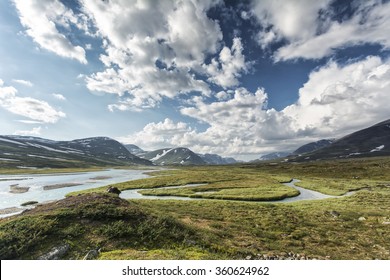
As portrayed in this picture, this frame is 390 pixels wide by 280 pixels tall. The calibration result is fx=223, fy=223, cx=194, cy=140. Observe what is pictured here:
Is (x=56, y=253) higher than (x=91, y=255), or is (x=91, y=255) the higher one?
(x=56, y=253)

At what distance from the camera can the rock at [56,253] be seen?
1546 cm

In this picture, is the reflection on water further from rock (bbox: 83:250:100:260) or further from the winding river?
rock (bbox: 83:250:100:260)

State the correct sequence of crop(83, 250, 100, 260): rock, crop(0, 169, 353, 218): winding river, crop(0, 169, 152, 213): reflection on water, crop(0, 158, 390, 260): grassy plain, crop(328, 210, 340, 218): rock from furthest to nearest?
1. crop(0, 169, 152, 213): reflection on water
2. crop(0, 169, 353, 218): winding river
3. crop(328, 210, 340, 218): rock
4. crop(0, 158, 390, 260): grassy plain
5. crop(83, 250, 100, 260): rock

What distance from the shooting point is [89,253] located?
1575 cm

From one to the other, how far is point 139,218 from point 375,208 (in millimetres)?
42064

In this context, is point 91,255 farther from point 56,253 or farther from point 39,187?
point 39,187

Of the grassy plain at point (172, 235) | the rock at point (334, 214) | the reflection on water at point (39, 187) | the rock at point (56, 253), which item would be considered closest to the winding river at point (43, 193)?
the reflection on water at point (39, 187)

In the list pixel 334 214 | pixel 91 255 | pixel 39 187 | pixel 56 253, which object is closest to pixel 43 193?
pixel 39 187

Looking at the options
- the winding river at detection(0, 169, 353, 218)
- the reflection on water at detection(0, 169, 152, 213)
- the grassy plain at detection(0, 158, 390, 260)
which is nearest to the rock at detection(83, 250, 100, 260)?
the grassy plain at detection(0, 158, 390, 260)

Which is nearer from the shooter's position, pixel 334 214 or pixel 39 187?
pixel 334 214

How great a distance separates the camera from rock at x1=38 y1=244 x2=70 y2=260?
50.7 ft

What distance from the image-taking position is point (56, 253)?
15797mm

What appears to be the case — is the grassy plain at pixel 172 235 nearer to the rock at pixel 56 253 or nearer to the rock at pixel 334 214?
the rock at pixel 56 253
